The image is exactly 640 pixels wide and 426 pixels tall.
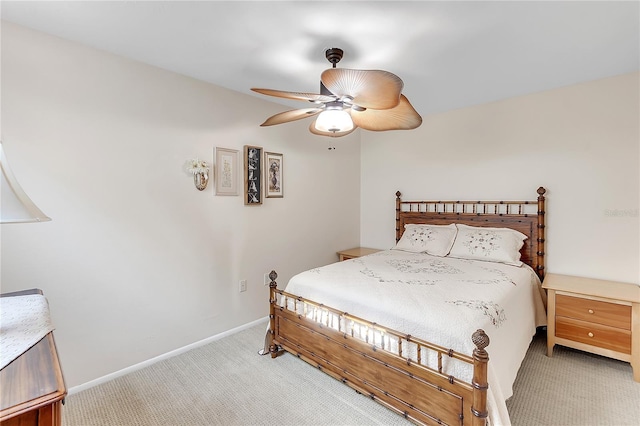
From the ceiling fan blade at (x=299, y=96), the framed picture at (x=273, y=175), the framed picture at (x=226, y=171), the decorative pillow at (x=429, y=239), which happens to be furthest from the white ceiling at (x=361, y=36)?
the decorative pillow at (x=429, y=239)

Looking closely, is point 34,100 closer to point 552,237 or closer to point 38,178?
point 38,178

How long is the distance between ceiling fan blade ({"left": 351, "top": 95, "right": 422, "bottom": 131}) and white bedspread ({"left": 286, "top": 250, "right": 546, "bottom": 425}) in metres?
1.18

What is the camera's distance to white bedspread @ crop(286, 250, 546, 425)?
1.64m

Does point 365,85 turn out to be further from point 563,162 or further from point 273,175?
point 563,162

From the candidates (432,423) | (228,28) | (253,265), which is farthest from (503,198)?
(228,28)

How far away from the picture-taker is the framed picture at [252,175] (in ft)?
10.2

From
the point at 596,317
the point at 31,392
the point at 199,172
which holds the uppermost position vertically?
the point at 199,172

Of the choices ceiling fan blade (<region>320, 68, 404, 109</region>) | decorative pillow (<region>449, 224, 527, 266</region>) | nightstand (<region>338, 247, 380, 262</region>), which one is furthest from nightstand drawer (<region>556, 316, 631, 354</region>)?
ceiling fan blade (<region>320, 68, 404, 109</region>)

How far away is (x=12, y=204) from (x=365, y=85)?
160 centimetres

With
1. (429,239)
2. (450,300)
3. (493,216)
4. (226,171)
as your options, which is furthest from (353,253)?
(450,300)

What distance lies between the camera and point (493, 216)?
3.37 meters

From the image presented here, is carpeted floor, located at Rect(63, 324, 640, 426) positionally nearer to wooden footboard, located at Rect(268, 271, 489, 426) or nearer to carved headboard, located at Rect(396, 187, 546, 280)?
wooden footboard, located at Rect(268, 271, 489, 426)

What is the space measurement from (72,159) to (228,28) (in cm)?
140

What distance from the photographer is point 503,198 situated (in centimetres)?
333
